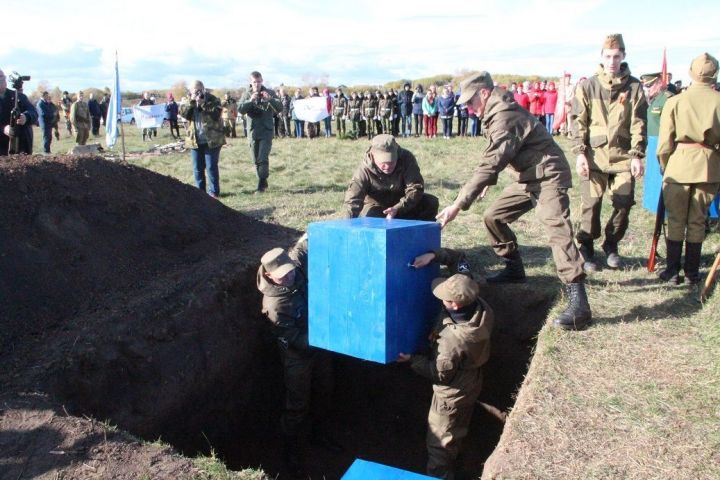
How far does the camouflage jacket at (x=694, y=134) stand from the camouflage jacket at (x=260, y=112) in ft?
20.1

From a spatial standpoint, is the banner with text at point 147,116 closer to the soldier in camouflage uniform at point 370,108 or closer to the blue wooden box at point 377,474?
the soldier in camouflage uniform at point 370,108

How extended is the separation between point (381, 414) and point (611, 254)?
3.06 m

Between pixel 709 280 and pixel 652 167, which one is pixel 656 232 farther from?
pixel 652 167

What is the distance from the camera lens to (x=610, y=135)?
542 centimetres

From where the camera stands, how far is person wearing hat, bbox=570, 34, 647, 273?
5273mm

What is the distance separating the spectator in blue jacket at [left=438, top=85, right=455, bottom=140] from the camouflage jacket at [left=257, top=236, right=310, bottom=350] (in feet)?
43.9

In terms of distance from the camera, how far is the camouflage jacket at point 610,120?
5.32 m

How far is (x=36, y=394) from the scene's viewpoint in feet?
12.7

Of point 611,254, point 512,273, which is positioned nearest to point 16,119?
point 512,273

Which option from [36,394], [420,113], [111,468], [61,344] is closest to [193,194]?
[61,344]

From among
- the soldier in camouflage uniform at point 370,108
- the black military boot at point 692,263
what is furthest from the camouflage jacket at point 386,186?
the soldier in camouflage uniform at point 370,108

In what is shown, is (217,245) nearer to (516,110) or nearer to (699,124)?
(516,110)

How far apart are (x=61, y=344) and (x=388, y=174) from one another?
10.3ft

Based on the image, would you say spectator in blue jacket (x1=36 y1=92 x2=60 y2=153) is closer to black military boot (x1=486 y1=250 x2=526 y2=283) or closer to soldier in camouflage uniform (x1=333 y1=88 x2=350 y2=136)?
soldier in camouflage uniform (x1=333 y1=88 x2=350 y2=136)
